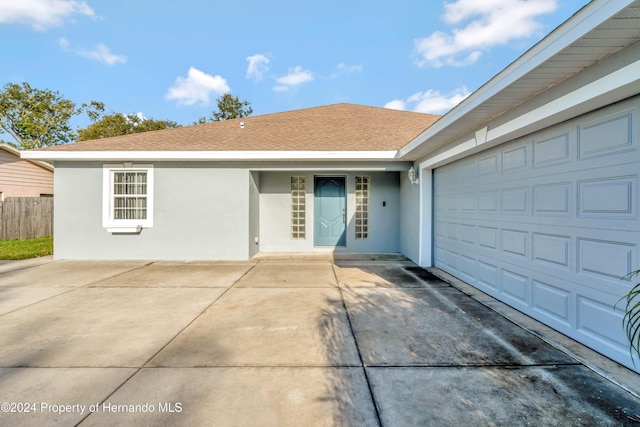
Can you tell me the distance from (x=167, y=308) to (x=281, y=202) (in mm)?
5082

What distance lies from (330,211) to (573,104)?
6.43 meters

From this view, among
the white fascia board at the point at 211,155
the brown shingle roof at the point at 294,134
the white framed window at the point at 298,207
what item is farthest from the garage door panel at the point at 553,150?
the white framed window at the point at 298,207

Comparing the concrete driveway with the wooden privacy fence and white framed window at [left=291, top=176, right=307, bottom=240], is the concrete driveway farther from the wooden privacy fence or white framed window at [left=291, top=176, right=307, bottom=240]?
the wooden privacy fence

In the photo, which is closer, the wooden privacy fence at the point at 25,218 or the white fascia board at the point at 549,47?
the white fascia board at the point at 549,47

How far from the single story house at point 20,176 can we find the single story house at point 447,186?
23.5 ft

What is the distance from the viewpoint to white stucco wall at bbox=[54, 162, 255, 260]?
7465mm

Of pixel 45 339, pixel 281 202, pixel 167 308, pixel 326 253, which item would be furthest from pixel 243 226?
pixel 45 339

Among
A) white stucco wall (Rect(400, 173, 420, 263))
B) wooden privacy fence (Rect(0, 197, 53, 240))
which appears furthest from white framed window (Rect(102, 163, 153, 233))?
white stucco wall (Rect(400, 173, 420, 263))

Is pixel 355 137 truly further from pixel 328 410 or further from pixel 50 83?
pixel 50 83

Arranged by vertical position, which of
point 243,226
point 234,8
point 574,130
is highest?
point 234,8

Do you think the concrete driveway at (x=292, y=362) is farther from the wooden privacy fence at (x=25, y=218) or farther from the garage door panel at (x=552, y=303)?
the wooden privacy fence at (x=25, y=218)

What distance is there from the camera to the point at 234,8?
9.03 metres

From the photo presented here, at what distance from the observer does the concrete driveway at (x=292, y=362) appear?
6.48 ft

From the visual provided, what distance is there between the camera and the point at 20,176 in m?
12.3
